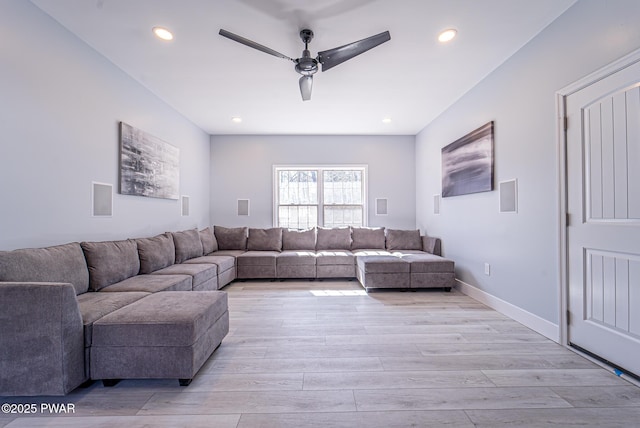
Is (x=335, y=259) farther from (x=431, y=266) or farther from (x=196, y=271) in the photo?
(x=196, y=271)

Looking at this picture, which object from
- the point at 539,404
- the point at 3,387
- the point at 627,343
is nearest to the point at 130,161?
the point at 3,387

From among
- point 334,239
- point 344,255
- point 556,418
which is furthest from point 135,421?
point 334,239

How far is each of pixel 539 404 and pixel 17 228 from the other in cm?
371

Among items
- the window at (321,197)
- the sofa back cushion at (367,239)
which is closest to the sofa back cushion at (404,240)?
the sofa back cushion at (367,239)

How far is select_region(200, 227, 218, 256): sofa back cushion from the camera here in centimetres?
450

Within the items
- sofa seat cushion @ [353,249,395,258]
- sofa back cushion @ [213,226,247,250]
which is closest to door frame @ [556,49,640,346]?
sofa seat cushion @ [353,249,395,258]

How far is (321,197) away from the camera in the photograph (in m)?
5.63

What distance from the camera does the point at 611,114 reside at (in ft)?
6.15

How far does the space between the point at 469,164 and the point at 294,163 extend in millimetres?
3194

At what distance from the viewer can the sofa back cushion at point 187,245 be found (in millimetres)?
3748

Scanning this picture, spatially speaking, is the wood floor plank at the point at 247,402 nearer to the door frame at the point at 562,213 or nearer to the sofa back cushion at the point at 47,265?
the sofa back cushion at the point at 47,265

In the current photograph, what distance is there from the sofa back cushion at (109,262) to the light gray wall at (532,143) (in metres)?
3.92

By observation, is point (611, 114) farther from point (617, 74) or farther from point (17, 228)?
point (17, 228)

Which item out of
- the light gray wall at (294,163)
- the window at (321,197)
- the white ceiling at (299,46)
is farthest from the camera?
the window at (321,197)
